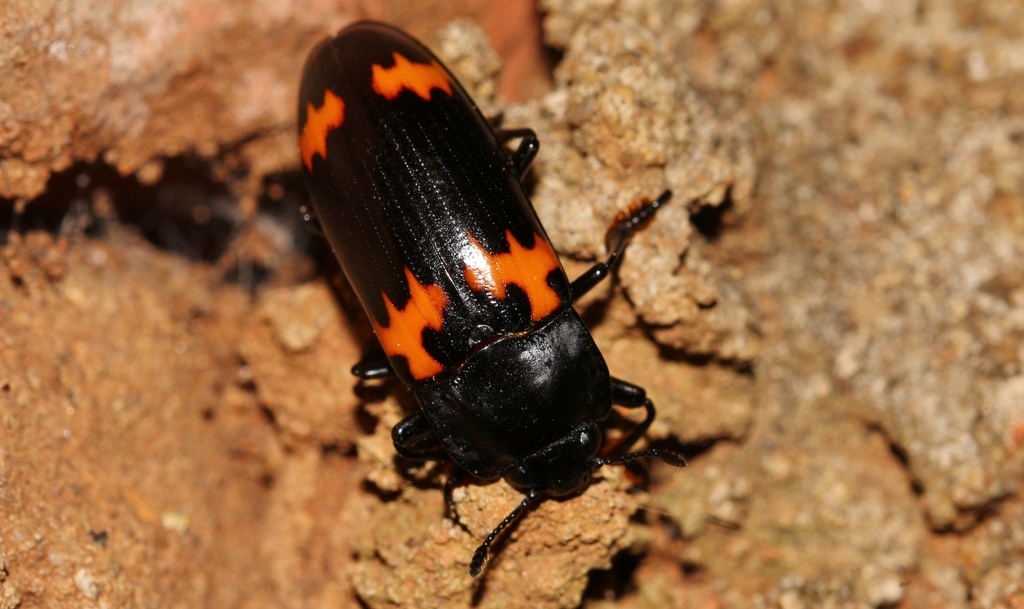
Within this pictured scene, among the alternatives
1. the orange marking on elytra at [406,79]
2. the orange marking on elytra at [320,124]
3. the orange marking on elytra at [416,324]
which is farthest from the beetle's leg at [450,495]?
the orange marking on elytra at [406,79]

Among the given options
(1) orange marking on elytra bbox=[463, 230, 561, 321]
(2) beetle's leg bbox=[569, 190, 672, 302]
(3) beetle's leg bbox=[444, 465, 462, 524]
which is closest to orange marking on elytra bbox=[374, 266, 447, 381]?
(1) orange marking on elytra bbox=[463, 230, 561, 321]

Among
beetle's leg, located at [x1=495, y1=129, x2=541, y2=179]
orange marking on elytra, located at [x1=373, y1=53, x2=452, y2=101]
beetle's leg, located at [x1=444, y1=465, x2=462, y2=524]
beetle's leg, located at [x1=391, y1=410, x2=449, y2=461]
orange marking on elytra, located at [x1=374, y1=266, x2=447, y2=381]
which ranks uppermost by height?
orange marking on elytra, located at [x1=373, y1=53, x2=452, y2=101]

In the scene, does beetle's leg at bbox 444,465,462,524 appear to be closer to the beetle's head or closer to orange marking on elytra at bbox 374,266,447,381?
the beetle's head

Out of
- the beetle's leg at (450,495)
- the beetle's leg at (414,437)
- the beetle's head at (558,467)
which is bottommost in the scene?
the beetle's leg at (450,495)

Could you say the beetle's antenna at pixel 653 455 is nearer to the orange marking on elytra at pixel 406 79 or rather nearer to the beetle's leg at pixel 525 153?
the beetle's leg at pixel 525 153

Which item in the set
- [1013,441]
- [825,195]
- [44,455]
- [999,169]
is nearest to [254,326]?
[44,455]

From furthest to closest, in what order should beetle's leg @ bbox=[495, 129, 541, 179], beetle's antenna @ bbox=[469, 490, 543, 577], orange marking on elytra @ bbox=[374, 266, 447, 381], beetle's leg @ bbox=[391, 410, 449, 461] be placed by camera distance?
1. beetle's leg @ bbox=[495, 129, 541, 179]
2. beetle's leg @ bbox=[391, 410, 449, 461]
3. orange marking on elytra @ bbox=[374, 266, 447, 381]
4. beetle's antenna @ bbox=[469, 490, 543, 577]

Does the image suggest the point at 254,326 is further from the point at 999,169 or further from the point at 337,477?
the point at 999,169
